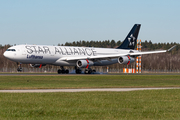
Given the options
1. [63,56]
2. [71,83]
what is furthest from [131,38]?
[71,83]

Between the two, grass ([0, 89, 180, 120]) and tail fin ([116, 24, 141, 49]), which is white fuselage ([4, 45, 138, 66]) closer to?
tail fin ([116, 24, 141, 49])

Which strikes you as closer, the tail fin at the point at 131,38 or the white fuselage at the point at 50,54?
the white fuselage at the point at 50,54

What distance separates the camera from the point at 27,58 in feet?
187

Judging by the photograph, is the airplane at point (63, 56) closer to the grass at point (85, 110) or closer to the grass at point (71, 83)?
the grass at point (71, 83)

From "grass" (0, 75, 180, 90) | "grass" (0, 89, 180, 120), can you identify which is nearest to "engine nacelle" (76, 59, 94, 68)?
"grass" (0, 75, 180, 90)

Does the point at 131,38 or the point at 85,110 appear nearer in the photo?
the point at 85,110

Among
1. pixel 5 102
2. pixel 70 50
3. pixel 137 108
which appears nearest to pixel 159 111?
pixel 137 108

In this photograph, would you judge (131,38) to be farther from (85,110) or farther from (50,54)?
(85,110)

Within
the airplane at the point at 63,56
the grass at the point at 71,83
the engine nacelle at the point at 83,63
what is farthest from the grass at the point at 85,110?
the engine nacelle at the point at 83,63

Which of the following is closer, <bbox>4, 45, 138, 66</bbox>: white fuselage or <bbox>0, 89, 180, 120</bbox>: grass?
<bbox>0, 89, 180, 120</bbox>: grass

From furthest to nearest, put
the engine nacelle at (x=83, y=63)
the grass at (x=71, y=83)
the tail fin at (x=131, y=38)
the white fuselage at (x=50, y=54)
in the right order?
the tail fin at (x=131, y=38) < the engine nacelle at (x=83, y=63) < the white fuselage at (x=50, y=54) < the grass at (x=71, y=83)

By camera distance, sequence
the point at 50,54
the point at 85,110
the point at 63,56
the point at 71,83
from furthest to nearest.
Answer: the point at 63,56 < the point at 50,54 < the point at 71,83 < the point at 85,110

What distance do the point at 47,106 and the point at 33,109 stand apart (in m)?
1.33

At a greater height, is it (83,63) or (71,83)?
(83,63)
